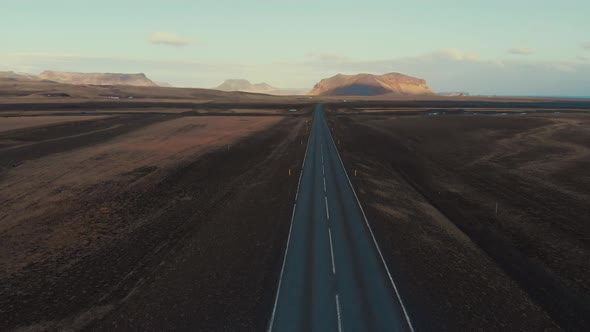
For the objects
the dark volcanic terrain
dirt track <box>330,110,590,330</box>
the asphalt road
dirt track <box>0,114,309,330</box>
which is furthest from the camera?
dirt track <box>330,110,590,330</box>

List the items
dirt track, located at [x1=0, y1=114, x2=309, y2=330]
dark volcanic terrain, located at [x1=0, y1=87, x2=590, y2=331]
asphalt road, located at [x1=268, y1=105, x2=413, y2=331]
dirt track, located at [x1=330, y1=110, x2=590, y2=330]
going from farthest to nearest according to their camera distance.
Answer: dirt track, located at [x1=330, y1=110, x2=590, y2=330], dirt track, located at [x1=0, y1=114, x2=309, y2=330], dark volcanic terrain, located at [x1=0, y1=87, x2=590, y2=331], asphalt road, located at [x1=268, y1=105, x2=413, y2=331]

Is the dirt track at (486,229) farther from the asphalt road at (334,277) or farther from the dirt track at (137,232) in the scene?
the dirt track at (137,232)

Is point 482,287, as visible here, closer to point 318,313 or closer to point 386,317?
point 386,317

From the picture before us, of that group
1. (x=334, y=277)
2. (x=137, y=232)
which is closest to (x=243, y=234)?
(x=137, y=232)

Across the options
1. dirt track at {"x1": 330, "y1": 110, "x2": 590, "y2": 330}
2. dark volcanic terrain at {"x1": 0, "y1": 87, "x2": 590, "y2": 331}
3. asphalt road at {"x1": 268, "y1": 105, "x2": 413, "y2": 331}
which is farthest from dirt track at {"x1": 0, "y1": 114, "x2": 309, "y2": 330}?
dirt track at {"x1": 330, "y1": 110, "x2": 590, "y2": 330}

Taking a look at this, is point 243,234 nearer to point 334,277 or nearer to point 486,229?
point 334,277

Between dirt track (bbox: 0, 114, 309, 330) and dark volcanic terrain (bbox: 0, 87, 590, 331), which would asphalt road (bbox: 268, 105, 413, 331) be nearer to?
dark volcanic terrain (bbox: 0, 87, 590, 331)
